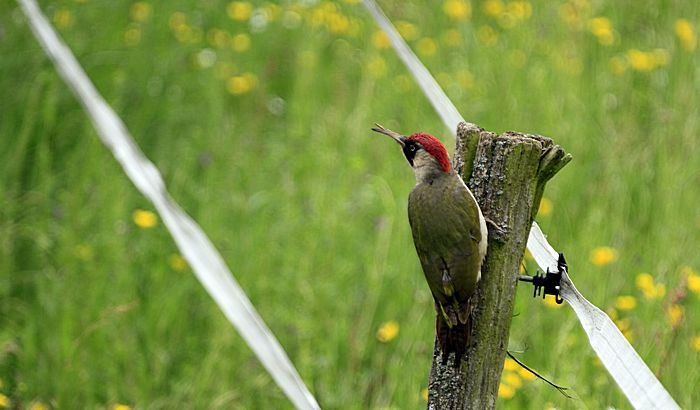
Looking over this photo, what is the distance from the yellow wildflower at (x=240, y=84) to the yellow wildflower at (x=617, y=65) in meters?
1.82

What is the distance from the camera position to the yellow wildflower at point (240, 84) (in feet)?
16.4

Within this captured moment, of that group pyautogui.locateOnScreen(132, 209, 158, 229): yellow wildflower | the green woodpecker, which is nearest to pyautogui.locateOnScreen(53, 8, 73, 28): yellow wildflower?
pyautogui.locateOnScreen(132, 209, 158, 229): yellow wildflower

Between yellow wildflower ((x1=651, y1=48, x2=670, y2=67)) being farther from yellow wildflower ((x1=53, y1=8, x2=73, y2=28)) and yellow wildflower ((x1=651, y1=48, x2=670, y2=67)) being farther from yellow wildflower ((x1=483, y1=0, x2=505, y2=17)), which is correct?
yellow wildflower ((x1=53, y1=8, x2=73, y2=28))

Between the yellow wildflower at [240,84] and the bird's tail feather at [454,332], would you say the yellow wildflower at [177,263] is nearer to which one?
the yellow wildflower at [240,84]

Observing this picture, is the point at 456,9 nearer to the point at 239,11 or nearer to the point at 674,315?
the point at 239,11

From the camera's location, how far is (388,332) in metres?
3.08

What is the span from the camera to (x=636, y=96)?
16.3 ft

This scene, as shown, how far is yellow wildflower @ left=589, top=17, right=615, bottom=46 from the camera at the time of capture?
5.30m

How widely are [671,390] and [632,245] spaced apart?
1.05 metres

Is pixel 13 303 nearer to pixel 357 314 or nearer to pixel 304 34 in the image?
pixel 357 314

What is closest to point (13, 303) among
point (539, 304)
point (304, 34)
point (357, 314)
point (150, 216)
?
point (150, 216)

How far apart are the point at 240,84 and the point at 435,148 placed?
10.6ft

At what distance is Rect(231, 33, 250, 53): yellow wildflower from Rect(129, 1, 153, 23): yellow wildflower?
1.60 ft

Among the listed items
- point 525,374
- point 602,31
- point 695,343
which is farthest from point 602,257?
point 602,31
